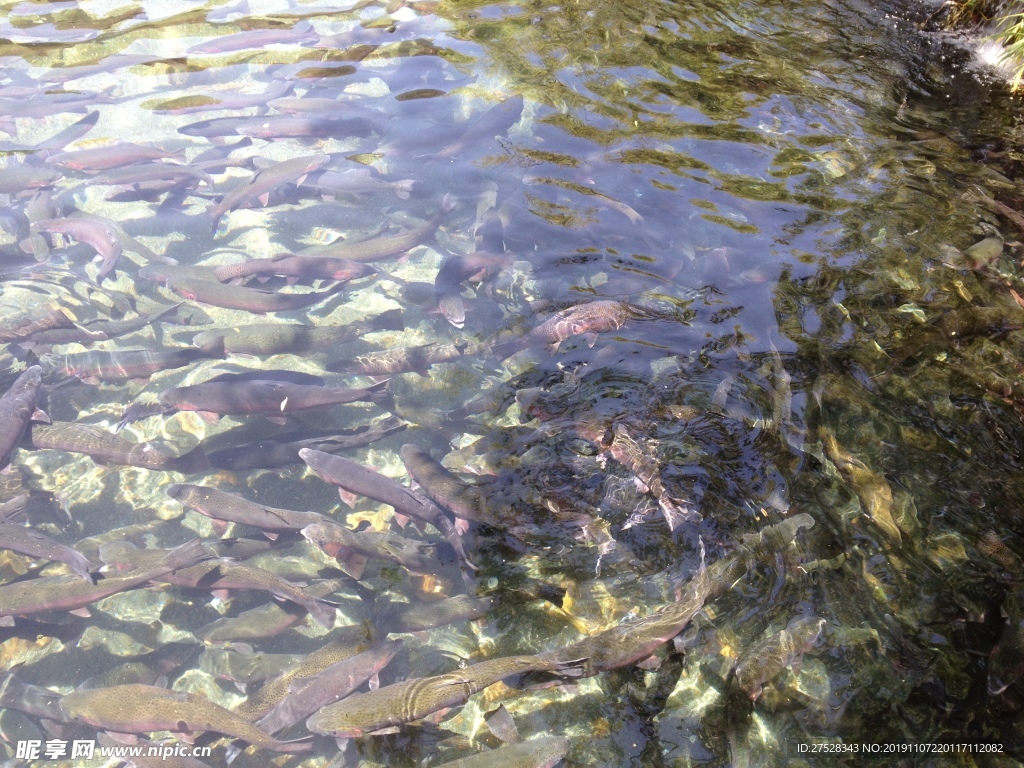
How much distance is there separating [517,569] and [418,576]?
28.1 inches

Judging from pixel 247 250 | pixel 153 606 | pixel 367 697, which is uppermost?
pixel 247 250

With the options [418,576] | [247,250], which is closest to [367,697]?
[418,576]

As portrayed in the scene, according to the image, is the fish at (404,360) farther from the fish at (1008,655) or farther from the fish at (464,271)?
the fish at (1008,655)

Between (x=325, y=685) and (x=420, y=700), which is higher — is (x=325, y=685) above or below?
below

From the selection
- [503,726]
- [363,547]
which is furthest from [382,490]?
[503,726]

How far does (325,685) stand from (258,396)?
8.12 ft

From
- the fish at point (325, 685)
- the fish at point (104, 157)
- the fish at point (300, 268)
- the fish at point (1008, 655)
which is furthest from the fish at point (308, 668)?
the fish at point (104, 157)

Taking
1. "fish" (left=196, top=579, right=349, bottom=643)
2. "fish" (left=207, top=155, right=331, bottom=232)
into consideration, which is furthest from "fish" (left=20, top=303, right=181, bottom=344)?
"fish" (left=196, top=579, right=349, bottom=643)

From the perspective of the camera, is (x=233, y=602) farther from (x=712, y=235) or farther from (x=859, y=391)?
(x=712, y=235)

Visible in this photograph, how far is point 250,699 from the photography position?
4070 millimetres

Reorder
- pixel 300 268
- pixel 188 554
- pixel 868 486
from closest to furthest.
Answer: pixel 868 486, pixel 188 554, pixel 300 268

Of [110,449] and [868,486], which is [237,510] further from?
[868,486]

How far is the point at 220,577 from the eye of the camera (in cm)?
457

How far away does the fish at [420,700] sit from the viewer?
11.9ft
